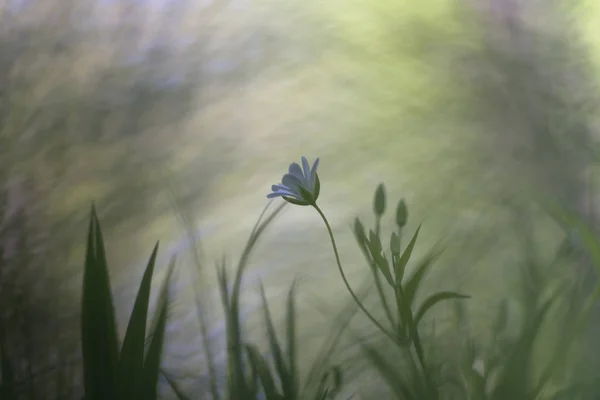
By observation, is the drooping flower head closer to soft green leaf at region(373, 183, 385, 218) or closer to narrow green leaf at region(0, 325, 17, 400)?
soft green leaf at region(373, 183, 385, 218)

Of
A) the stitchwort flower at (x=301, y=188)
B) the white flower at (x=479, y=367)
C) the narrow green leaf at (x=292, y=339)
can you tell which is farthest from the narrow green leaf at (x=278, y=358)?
the white flower at (x=479, y=367)

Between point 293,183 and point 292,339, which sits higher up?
point 293,183

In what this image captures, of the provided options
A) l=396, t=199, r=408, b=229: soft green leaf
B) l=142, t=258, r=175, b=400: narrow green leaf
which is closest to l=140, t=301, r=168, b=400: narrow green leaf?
l=142, t=258, r=175, b=400: narrow green leaf

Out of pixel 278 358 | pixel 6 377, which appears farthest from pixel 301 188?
pixel 6 377

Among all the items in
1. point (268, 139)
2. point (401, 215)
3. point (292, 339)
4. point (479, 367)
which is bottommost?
point (479, 367)

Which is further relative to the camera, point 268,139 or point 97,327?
point 268,139

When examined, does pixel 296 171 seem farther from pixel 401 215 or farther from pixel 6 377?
pixel 6 377

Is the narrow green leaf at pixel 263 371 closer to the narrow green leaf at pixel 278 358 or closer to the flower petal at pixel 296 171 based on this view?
the narrow green leaf at pixel 278 358
